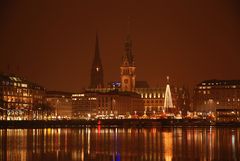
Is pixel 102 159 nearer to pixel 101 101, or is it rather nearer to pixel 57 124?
pixel 57 124

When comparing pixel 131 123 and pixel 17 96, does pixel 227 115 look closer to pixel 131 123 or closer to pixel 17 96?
pixel 131 123

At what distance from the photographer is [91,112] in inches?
7854

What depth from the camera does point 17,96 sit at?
17800 cm

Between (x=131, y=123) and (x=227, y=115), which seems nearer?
(x=131, y=123)

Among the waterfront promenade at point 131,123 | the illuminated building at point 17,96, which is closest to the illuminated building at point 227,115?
→ the waterfront promenade at point 131,123

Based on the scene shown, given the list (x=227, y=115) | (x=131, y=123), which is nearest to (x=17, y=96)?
(x=131, y=123)

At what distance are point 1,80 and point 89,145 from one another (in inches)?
4234

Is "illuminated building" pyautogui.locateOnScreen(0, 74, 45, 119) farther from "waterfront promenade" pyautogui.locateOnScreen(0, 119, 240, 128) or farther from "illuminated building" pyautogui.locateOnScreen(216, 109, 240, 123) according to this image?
"illuminated building" pyautogui.locateOnScreen(216, 109, 240, 123)

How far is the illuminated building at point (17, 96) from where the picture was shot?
16688cm

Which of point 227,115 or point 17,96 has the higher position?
point 17,96

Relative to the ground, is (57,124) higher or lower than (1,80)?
lower

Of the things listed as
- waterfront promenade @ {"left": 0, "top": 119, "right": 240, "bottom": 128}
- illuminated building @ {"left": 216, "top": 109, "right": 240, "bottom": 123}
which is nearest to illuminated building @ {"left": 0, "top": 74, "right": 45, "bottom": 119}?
waterfront promenade @ {"left": 0, "top": 119, "right": 240, "bottom": 128}

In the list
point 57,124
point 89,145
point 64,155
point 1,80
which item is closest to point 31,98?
point 1,80

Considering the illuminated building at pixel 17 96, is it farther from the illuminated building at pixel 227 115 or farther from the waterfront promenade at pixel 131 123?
the illuminated building at pixel 227 115
